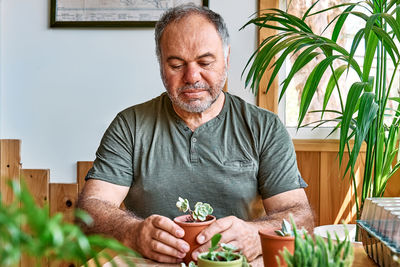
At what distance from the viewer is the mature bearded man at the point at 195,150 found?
162 centimetres

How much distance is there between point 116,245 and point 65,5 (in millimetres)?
2295

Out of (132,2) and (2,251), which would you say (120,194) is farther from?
(2,251)

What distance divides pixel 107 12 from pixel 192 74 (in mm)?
999

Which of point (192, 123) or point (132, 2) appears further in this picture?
point (132, 2)

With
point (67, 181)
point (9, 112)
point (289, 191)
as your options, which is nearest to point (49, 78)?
point (9, 112)

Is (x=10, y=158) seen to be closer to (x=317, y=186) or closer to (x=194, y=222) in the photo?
(x=317, y=186)

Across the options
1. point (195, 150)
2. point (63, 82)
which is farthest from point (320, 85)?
point (63, 82)

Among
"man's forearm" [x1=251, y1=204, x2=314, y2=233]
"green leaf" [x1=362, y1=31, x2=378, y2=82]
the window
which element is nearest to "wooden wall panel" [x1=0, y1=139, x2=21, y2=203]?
the window

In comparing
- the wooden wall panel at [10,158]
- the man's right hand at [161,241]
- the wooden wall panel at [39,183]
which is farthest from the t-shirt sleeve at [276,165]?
the wooden wall panel at [10,158]

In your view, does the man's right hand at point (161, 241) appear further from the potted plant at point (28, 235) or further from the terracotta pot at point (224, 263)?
the potted plant at point (28, 235)

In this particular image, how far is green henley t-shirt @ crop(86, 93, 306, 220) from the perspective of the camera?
163 cm

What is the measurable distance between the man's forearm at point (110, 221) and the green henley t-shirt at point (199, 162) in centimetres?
13

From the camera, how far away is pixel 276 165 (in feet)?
5.37

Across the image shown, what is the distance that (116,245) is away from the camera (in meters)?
0.36
